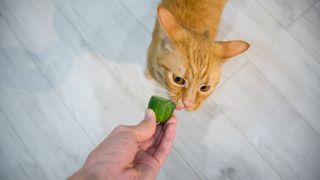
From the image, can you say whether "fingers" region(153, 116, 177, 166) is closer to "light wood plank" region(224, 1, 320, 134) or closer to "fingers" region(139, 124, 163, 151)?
"fingers" region(139, 124, 163, 151)

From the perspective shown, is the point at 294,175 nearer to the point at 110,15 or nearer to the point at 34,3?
the point at 110,15

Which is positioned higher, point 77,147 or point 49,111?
point 49,111

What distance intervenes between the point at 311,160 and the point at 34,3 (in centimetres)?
176

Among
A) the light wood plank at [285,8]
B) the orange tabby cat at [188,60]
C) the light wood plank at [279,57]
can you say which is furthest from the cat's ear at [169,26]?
the light wood plank at [285,8]

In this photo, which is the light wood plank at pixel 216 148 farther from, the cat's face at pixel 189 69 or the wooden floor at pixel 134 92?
the cat's face at pixel 189 69

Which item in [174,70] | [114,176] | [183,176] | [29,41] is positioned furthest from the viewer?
[29,41]

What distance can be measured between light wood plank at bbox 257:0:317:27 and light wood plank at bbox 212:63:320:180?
357 millimetres

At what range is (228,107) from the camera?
1.67 metres

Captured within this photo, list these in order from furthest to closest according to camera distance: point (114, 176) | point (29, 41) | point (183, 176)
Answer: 1. point (29, 41)
2. point (183, 176)
3. point (114, 176)

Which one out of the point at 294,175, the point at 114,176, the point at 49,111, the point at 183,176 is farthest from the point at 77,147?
the point at 294,175

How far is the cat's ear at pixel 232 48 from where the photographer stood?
3.67 feet

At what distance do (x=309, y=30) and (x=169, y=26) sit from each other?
1.10 meters

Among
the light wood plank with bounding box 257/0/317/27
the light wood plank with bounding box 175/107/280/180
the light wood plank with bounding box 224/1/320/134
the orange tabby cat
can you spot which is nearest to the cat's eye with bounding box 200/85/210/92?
the orange tabby cat

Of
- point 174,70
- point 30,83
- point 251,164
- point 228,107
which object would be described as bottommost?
point 251,164
